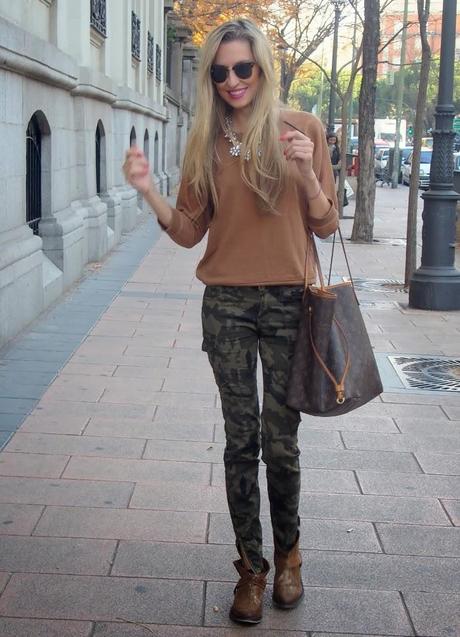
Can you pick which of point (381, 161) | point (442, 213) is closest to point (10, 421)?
point (442, 213)

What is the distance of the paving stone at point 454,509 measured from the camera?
489cm

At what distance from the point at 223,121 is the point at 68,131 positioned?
8.62 m

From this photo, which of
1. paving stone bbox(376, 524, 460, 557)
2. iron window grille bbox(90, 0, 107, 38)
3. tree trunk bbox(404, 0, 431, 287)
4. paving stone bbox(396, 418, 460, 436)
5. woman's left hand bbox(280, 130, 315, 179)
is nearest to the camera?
woman's left hand bbox(280, 130, 315, 179)

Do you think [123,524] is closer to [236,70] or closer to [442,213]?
[236,70]

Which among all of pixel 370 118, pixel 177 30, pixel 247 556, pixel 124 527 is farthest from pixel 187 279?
pixel 177 30

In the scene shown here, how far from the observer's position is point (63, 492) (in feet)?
16.6

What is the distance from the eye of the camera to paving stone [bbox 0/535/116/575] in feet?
13.8

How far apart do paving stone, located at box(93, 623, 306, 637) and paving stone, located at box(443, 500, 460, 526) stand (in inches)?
54.6

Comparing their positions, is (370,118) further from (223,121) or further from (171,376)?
(223,121)

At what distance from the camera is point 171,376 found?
25.1 ft

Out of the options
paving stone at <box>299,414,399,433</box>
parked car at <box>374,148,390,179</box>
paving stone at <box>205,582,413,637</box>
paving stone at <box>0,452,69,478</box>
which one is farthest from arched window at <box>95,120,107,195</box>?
parked car at <box>374,148,390,179</box>

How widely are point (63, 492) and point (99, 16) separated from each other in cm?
1089

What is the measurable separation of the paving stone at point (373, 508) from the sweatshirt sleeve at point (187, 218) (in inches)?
64.1

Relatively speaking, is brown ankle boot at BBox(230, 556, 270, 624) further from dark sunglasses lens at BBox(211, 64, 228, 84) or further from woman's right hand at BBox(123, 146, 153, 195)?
dark sunglasses lens at BBox(211, 64, 228, 84)
